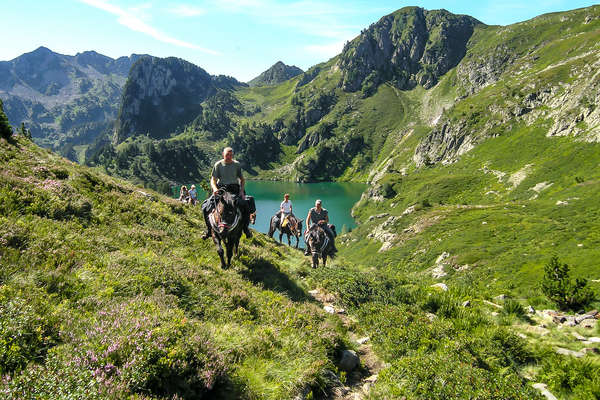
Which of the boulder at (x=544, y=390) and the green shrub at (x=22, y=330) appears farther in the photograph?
the boulder at (x=544, y=390)

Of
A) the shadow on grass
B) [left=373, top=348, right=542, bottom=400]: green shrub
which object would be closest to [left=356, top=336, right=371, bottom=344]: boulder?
[left=373, top=348, right=542, bottom=400]: green shrub

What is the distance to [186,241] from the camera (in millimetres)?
12125

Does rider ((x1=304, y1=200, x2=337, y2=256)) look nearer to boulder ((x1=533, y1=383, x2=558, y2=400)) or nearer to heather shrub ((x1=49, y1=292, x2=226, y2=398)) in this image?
boulder ((x1=533, y1=383, x2=558, y2=400))

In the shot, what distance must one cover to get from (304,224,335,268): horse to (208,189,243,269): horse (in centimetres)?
728

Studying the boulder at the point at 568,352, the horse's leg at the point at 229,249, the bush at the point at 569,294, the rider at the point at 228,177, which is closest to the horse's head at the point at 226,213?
the rider at the point at 228,177

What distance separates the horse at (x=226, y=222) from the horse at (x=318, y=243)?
728cm

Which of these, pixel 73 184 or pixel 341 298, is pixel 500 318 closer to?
pixel 341 298

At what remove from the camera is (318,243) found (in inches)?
682

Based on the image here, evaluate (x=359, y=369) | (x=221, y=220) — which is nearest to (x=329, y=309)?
(x=359, y=369)

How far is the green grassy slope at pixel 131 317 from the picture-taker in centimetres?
372

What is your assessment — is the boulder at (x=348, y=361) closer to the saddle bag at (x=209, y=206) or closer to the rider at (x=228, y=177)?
the rider at (x=228, y=177)

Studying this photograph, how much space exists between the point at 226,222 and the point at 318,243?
810cm

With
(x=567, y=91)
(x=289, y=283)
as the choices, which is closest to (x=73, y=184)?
(x=289, y=283)

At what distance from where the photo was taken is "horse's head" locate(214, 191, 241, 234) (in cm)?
1032
